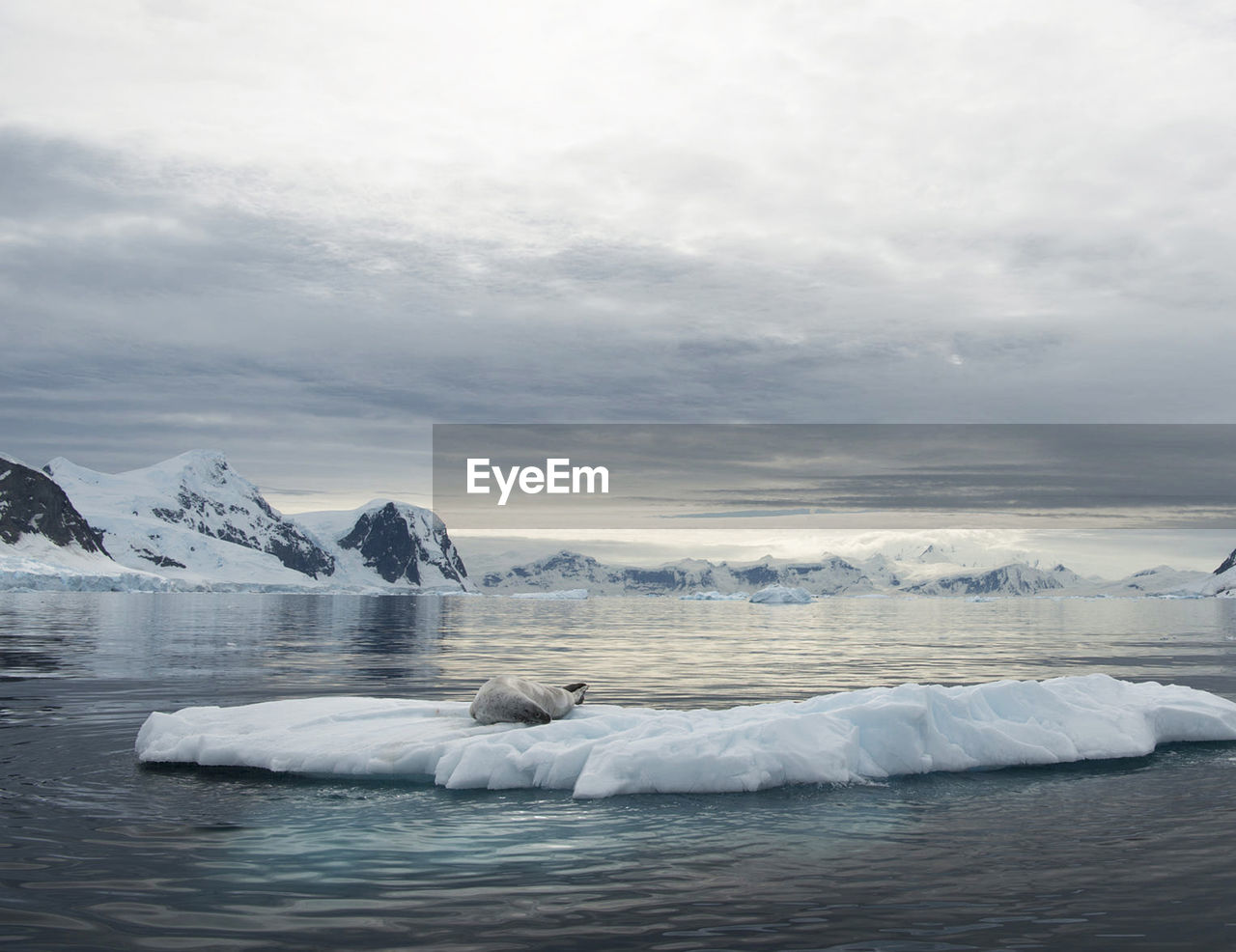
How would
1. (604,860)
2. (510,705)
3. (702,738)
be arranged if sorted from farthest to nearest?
1. (510,705)
2. (702,738)
3. (604,860)

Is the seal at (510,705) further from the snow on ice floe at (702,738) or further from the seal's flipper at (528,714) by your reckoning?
the snow on ice floe at (702,738)

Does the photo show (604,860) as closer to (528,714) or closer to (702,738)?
(702,738)

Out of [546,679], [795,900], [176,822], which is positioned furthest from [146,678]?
[795,900]

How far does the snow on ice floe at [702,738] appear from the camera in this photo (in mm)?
Answer: 14398

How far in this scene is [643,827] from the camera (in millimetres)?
12016

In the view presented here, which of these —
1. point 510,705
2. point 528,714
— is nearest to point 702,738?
point 528,714

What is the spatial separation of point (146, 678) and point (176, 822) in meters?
19.9

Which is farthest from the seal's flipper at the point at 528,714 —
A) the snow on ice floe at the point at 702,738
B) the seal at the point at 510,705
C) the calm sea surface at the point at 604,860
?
the calm sea surface at the point at 604,860

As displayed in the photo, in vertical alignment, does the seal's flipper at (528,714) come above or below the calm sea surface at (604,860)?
above

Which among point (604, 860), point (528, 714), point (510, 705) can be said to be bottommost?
point (604, 860)

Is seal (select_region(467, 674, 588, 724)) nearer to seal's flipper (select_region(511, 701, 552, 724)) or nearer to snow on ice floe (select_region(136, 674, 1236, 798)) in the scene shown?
seal's flipper (select_region(511, 701, 552, 724))

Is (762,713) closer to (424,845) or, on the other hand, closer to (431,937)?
(424,845)

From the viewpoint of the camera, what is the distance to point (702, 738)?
1504 cm

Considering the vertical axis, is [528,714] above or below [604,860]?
above
